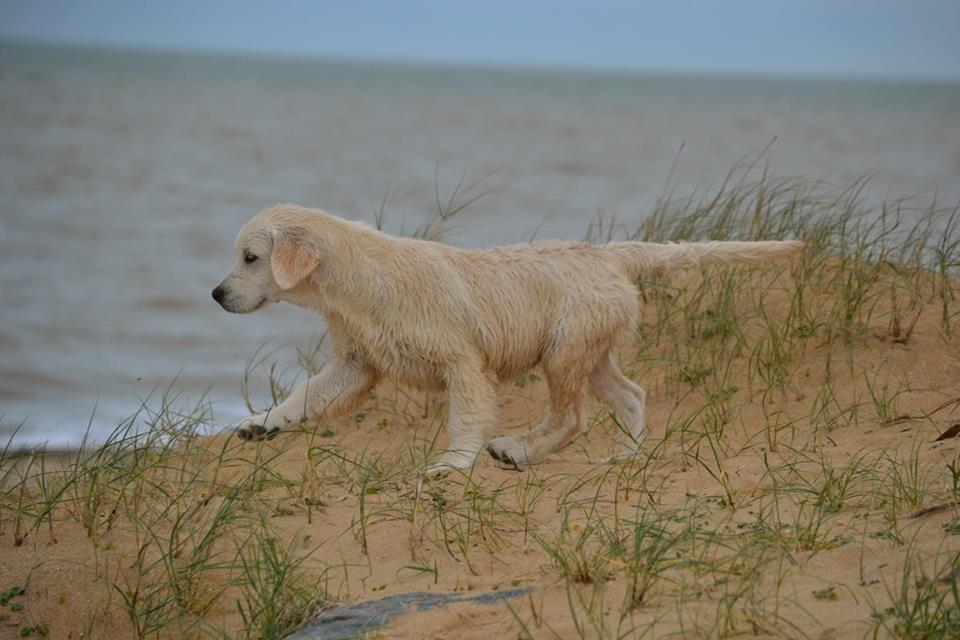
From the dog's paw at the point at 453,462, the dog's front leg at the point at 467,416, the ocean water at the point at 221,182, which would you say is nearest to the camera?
the dog's paw at the point at 453,462

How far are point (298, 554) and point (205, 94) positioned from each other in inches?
2132

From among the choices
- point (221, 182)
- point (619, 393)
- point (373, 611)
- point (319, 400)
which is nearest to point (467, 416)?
point (319, 400)

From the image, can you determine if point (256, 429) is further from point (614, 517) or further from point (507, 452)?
point (614, 517)

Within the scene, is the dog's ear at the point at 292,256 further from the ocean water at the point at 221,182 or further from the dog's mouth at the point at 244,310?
the ocean water at the point at 221,182

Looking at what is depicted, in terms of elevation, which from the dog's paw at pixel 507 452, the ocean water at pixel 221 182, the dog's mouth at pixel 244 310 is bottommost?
the ocean water at pixel 221 182

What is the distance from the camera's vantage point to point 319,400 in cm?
636

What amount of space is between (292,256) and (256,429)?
96 centimetres

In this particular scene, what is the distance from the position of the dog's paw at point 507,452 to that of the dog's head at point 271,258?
4.70 ft

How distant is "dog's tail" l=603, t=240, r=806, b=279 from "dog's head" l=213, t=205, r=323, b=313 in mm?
1800

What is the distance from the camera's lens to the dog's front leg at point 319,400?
6141 mm

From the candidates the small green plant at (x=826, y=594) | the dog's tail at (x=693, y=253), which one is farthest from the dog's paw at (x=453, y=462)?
the small green plant at (x=826, y=594)

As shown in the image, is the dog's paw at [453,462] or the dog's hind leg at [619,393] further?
the dog's hind leg at [619,393]

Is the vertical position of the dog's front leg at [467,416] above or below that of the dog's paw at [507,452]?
above

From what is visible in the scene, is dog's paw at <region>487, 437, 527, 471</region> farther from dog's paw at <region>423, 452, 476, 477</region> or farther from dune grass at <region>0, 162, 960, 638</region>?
dog's paw at <region>423, 452, 476, 477</region>
